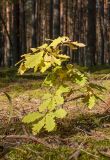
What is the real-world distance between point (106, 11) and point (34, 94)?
33311mm

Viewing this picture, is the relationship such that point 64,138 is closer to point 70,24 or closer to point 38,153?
point 38,153

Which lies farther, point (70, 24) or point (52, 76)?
point (70, 24)

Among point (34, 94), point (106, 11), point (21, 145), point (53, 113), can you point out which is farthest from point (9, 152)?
point (106, 11)

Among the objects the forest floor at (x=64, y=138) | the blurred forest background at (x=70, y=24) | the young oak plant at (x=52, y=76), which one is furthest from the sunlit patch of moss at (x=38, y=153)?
the blurred forest background at (x=70, y=24)

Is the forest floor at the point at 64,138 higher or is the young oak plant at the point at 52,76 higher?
the young oak plant at the point at 52,76

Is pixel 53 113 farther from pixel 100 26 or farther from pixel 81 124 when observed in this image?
pixel 100 26

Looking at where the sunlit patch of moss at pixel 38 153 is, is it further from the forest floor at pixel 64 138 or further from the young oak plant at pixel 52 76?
the young oak plant at pixel 52 76

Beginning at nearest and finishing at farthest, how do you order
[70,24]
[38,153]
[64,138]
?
[38,153] → [64,138] → [70,24]

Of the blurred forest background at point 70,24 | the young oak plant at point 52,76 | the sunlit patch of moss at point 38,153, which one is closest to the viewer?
the sunlit patch of moss at point 38,153

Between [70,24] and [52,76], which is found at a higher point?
[52,76]

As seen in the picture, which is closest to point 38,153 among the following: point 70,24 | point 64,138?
point 64,138

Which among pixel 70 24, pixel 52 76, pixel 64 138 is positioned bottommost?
pixel 70 24

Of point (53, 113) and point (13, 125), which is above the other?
point (53, 113)

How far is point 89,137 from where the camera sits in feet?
Answer: 11.0
